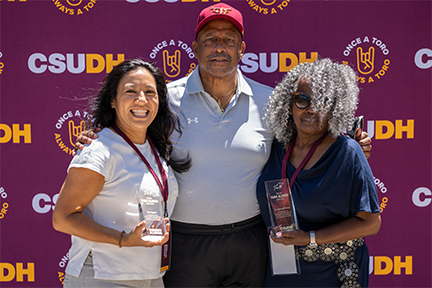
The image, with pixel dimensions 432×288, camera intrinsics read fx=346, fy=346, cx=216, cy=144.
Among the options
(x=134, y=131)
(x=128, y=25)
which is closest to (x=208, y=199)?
(x=134, y=131)

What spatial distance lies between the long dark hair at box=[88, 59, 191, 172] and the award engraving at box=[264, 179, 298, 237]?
23.0 inches

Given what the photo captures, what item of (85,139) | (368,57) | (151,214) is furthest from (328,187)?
(368,57)

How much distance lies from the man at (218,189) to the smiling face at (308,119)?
36 cm

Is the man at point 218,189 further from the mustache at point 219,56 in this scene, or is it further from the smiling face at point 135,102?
the smiling face at point 135,102

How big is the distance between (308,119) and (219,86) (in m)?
0.73

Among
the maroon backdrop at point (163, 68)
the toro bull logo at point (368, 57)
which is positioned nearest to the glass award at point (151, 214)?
the maroon backdrop at point (163, 68)

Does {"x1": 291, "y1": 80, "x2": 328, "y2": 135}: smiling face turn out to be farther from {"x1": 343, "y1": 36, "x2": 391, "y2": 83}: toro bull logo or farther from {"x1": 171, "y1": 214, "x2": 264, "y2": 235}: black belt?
{"x1": 343, "y1": 36, "x2": 391, "y2": 83}: toro bull logo

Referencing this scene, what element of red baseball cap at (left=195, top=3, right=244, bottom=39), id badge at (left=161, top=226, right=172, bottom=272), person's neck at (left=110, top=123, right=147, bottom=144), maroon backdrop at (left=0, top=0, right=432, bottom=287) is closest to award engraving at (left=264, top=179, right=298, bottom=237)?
id badge at (left=161, top=226, right=172, bottom=272)

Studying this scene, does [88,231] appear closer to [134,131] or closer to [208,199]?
[134,131]

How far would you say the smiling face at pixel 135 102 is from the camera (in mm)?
1811

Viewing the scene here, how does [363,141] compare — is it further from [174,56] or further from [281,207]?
[174,56]

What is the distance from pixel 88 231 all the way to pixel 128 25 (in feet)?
6.09

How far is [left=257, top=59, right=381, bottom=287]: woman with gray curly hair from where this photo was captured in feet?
5.98

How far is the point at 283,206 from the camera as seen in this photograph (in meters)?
1.84
